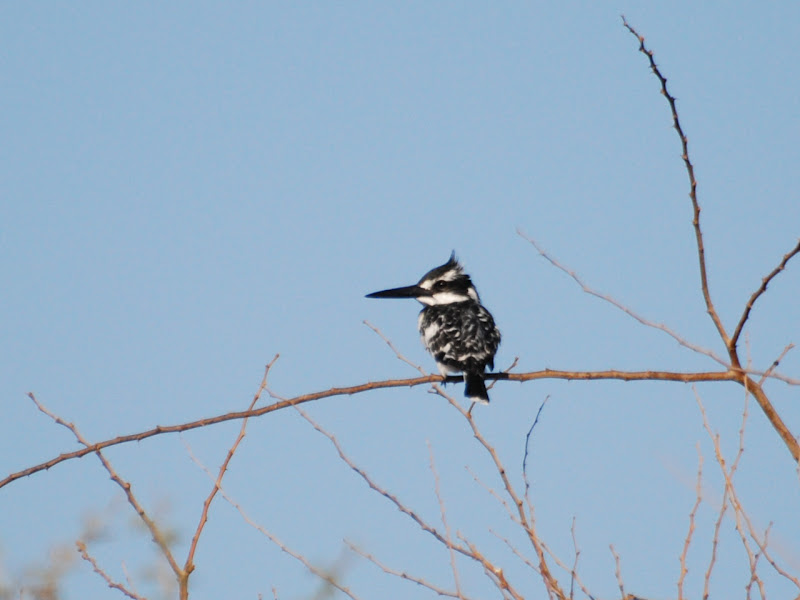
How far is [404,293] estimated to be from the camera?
6844mm

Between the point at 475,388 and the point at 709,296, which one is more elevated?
the point at 475,388

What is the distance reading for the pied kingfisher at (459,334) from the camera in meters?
5.52

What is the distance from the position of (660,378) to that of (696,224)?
2.01ft

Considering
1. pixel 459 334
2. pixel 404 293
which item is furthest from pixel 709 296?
pixel 404 293

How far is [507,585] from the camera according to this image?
9.52 ft

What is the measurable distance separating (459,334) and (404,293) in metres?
1.27

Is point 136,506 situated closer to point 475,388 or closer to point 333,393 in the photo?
point 333,393

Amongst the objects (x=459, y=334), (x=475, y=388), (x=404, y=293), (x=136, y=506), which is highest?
(x=404, y=293)

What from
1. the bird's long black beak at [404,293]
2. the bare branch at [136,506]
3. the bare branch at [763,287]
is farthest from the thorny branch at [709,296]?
the bird's long black beak at [404,293]

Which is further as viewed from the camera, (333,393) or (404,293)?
(404,293)

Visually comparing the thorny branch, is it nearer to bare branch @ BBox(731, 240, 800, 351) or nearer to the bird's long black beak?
bare branch @ BBox(731, 240, 800, 351)

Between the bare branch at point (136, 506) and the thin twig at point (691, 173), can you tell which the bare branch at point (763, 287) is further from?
the bare branch at point (136, 506)

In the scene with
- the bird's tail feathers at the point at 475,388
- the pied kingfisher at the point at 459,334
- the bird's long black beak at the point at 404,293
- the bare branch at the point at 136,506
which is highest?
the bird's long black beak at the point at 404,293

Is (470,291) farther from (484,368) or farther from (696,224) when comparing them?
(696,224)
